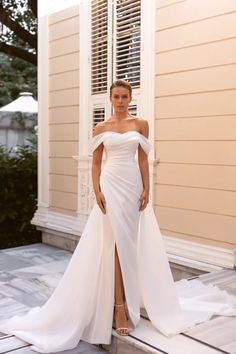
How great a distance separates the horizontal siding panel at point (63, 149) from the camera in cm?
607

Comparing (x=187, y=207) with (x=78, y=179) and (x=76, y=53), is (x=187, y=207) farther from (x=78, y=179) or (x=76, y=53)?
(x=76, y=53)

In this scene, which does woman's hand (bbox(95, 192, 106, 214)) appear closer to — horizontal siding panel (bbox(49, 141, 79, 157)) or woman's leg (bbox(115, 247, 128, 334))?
woman's leg (bbox(115, 247, 128, 334))

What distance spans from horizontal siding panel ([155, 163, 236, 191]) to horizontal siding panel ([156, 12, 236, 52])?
1179mm

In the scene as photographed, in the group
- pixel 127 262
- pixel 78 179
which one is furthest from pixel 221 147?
pixel 78 179

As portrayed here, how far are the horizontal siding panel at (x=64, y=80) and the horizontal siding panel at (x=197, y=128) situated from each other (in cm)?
163

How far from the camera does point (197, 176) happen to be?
450cm

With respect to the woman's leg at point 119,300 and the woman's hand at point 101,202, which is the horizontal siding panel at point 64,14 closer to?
the woman's hand at point 101,202

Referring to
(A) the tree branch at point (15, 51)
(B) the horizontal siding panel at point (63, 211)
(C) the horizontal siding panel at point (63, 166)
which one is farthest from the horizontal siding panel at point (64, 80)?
(A) the tree branch at point (15, 51)

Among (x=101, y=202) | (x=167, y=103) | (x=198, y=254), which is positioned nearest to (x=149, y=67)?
(x=167, y=103)

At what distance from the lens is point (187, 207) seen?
4.62 metres

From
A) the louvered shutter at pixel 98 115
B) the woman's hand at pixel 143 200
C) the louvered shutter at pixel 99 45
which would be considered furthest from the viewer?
the louvered shutter at pixel 98 115

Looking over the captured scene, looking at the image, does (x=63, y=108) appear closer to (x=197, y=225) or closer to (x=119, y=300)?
(x=197, y=225)

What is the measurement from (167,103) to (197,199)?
103 centimetres

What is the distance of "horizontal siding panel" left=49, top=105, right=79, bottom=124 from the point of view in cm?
602
